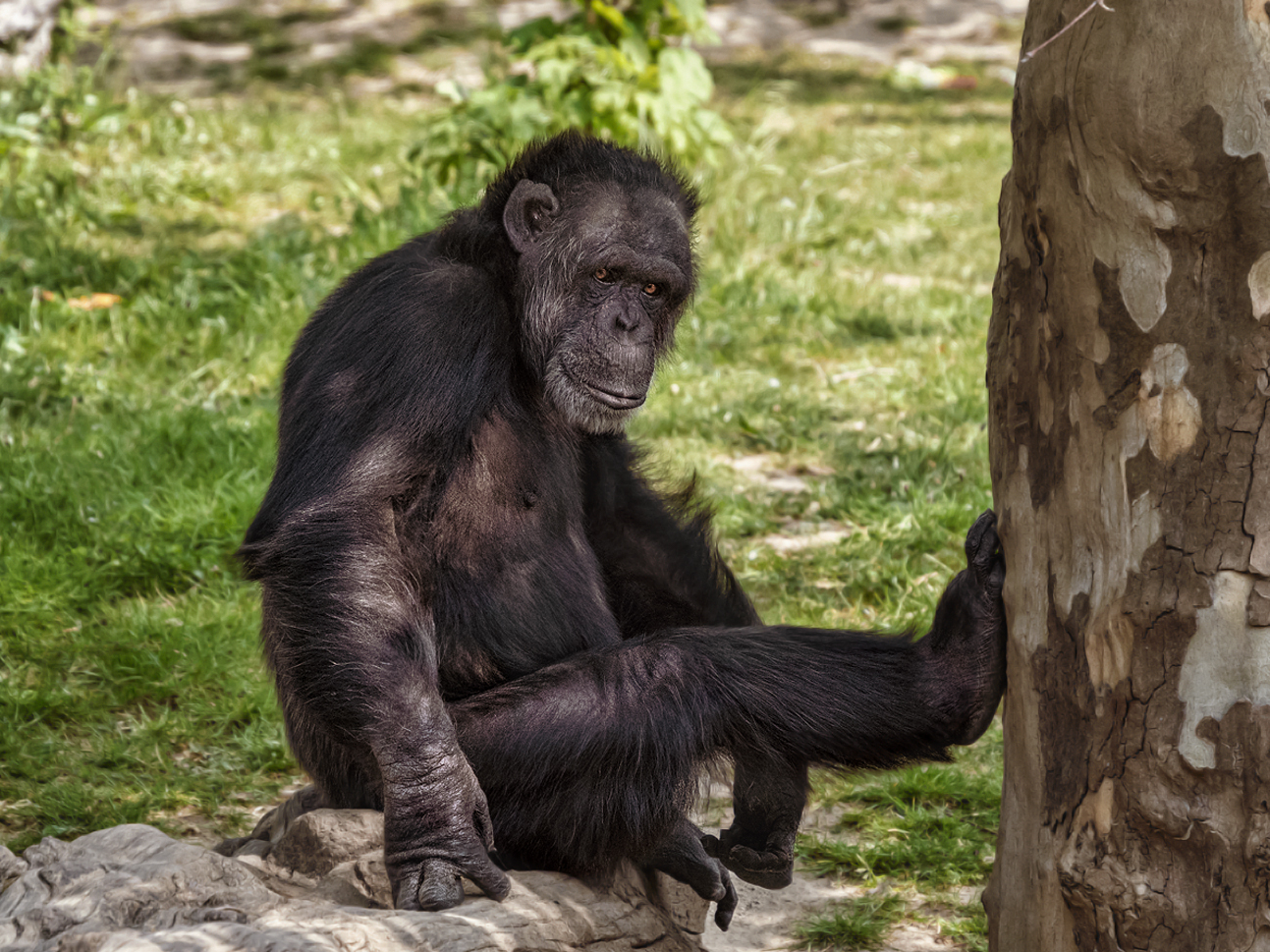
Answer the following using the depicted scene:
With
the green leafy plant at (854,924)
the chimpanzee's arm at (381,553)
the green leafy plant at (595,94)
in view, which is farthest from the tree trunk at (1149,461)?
the green leafy plant at (595,94)

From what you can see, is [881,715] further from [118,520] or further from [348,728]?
[118,520]

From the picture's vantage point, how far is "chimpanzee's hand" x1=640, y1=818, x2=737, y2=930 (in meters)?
3.82

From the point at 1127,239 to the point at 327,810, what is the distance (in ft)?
8.12

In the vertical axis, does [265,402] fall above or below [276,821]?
above

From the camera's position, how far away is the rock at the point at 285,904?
2916mm

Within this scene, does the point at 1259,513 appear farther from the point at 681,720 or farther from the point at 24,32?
the point at 24,32

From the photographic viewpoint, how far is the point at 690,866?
382 centimetres

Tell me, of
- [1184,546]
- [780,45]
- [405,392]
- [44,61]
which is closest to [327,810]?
[405,392]

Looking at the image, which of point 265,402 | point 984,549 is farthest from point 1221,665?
point 265,402

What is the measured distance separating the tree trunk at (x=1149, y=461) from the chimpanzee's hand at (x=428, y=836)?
50.6 inches

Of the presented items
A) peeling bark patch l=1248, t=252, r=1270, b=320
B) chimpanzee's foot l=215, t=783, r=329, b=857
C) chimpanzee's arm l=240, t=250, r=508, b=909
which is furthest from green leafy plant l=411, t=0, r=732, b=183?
peeling bark patch l=1248, t=252, r=1270, b=320

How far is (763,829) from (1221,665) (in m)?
1.63

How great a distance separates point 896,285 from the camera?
9.04m

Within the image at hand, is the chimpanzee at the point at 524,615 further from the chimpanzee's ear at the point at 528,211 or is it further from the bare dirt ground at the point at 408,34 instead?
the bare dirt ground at the point at 408,34
